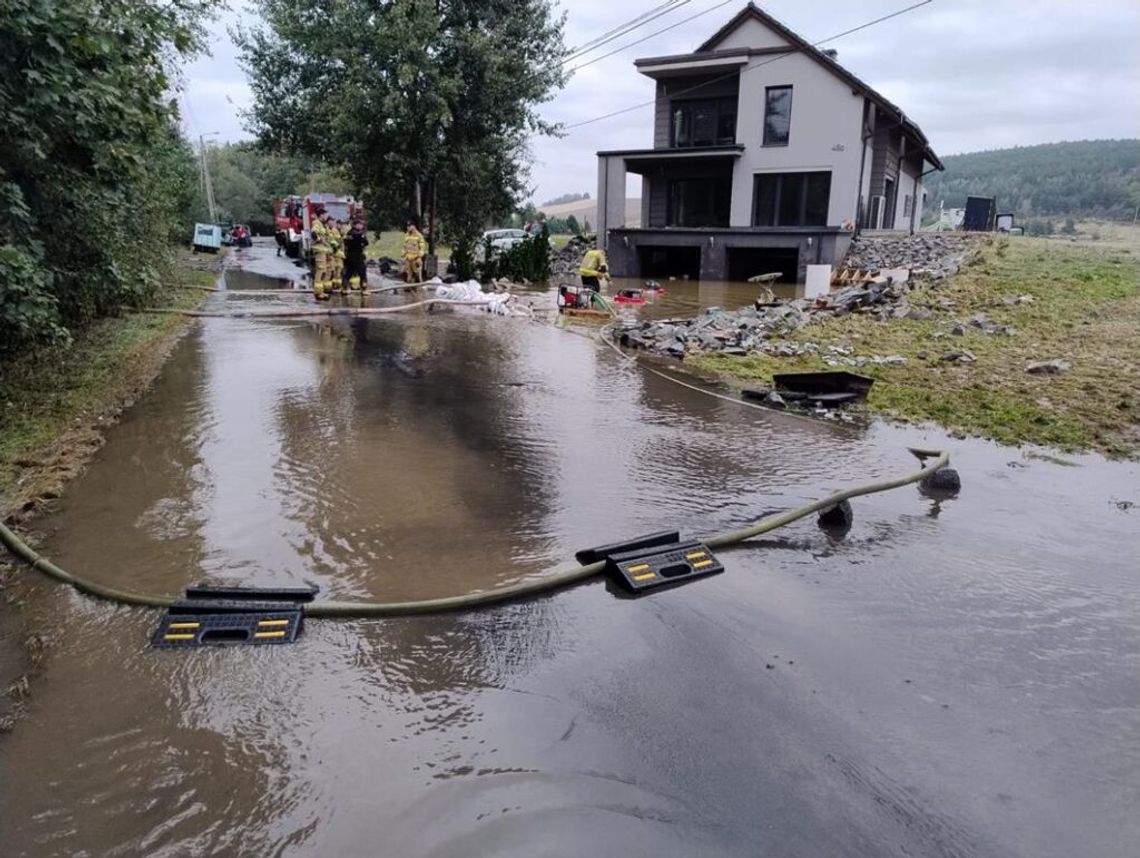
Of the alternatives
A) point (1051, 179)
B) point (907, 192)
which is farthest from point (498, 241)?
point (1051, 179)

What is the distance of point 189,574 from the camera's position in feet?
13.6

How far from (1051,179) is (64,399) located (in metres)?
88.1

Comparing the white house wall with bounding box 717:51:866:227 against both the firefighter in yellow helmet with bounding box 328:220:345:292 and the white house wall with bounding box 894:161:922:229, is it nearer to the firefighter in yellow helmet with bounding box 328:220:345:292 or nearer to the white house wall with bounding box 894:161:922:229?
the white house wall with bounding box 894:161:922:229

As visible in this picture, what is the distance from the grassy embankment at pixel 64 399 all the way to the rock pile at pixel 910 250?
19105 millimetres

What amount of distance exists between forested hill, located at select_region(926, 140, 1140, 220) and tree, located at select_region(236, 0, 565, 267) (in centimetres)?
4807

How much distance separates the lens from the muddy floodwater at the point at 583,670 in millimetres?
2527

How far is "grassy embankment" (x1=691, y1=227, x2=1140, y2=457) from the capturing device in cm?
715

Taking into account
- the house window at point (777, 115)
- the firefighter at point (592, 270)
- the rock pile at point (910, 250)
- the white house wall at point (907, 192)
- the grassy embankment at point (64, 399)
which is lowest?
the grassy embankment at point (64, 399)

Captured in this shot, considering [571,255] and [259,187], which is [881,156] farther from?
[259,187]

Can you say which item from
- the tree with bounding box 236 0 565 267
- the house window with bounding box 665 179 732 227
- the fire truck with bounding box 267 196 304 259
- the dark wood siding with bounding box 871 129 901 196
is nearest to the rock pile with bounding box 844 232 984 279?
the dark wood siding with bounding box 871 129 901 196

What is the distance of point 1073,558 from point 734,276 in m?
23.1

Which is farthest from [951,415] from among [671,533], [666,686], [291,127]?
[291,127]

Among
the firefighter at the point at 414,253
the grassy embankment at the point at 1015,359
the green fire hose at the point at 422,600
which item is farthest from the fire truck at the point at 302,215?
the green fire hose at the point at 422,600

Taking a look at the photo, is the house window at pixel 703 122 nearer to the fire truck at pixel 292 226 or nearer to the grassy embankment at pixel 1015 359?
the grassy embankment at pixel 1015 359
